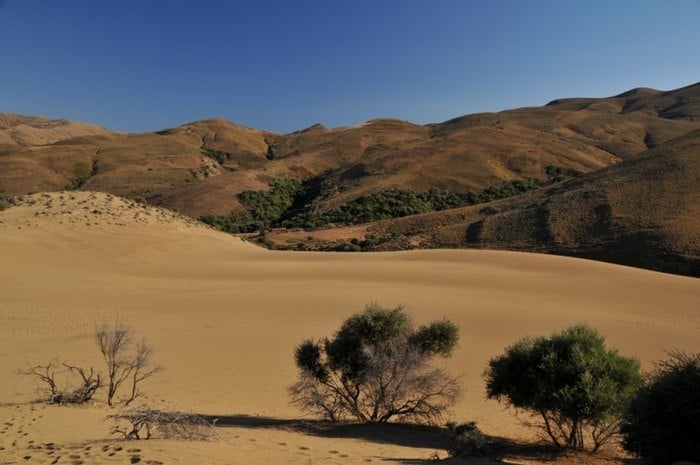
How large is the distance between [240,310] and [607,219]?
1155 inches

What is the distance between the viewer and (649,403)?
25.0 feet

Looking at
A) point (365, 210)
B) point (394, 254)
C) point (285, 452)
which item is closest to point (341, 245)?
point (394, 254)

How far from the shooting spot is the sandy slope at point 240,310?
9289 mm

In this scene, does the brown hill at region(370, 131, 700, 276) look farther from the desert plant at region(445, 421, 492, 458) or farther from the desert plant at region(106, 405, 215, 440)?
the desert plant at region(106, 405, 215, 440)

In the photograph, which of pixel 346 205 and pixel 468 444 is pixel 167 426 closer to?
pixel 468 444

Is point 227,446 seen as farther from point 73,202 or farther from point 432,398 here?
point 73,202

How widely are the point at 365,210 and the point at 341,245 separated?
13.6 metres

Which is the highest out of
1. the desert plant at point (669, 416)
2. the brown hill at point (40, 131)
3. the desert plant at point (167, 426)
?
the brown hill at point (40, 131)

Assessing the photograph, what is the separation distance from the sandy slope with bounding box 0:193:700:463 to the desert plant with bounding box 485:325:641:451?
4.72ft

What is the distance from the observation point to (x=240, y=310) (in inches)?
795

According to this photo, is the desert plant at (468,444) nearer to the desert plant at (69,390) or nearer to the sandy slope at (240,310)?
the sandy slope at (240,310)

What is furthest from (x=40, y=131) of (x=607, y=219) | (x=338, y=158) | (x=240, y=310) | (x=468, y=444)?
(x=468, y=444)

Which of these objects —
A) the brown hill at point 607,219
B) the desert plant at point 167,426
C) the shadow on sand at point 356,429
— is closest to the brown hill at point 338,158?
the brown hill at point 607,219

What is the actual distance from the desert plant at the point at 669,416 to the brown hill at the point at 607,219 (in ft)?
86.0
